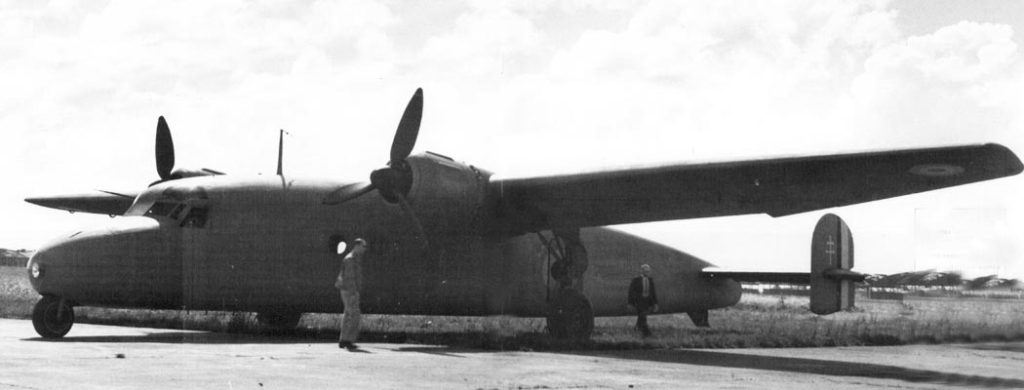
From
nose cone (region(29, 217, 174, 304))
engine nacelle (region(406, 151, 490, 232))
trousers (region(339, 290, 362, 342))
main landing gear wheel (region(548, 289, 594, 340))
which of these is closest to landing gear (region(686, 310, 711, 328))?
main landing gear wheel (region(548, 289, 594, 340))

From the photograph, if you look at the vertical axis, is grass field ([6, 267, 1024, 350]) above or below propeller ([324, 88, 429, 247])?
below

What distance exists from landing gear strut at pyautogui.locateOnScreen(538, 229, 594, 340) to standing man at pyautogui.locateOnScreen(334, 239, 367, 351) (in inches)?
151

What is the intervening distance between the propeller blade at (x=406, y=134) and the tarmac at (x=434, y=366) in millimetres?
2700

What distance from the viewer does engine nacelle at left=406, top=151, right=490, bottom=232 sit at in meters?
14.6

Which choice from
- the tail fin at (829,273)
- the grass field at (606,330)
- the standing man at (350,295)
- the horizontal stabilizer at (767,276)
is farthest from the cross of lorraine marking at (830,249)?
the standing man at (350,295)

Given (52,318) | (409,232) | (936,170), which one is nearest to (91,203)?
(52,318)

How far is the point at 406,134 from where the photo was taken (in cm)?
1493

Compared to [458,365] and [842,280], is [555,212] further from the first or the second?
[458,365]

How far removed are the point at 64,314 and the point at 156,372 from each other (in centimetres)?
584

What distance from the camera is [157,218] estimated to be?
15.0 m

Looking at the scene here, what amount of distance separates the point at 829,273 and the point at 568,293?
399cm

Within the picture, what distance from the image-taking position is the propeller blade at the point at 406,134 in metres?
14.7

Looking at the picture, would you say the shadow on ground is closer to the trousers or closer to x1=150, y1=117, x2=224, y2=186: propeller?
the trousers

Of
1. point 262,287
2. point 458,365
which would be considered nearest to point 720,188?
point 458,365
